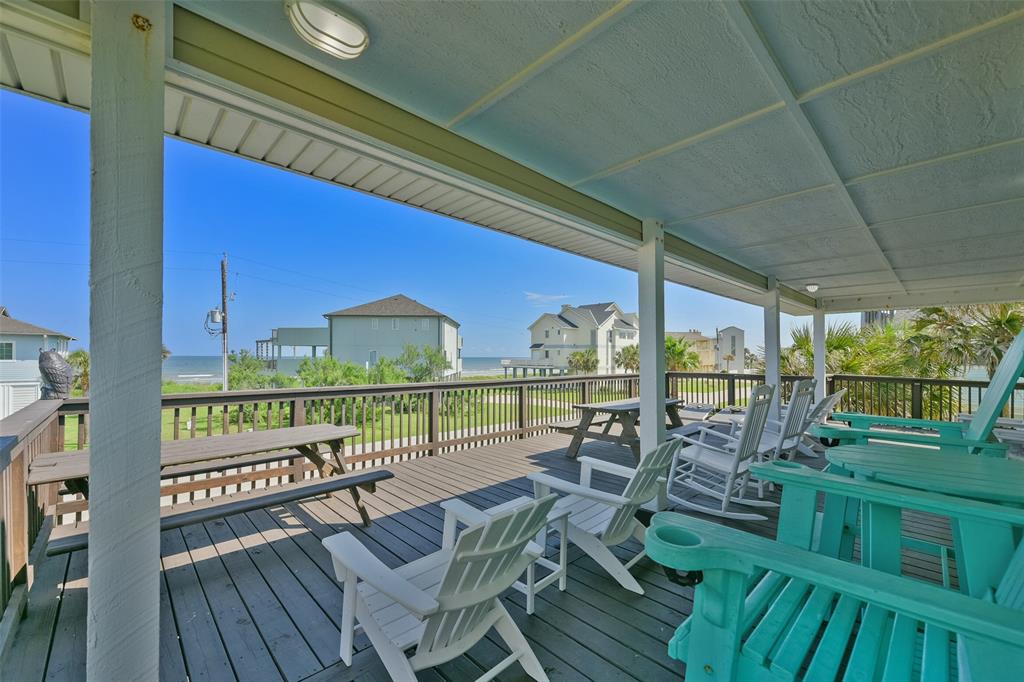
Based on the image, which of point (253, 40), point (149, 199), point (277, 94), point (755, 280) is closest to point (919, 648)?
point (149, 199)

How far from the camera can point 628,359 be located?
3066 centimetres

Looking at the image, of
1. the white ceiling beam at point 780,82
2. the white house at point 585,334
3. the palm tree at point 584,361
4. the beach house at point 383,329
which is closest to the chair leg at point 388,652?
the white ceiling beam at point 780,82

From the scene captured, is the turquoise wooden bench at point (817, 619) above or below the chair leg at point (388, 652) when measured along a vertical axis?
above

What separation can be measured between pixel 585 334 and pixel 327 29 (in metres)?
33.9

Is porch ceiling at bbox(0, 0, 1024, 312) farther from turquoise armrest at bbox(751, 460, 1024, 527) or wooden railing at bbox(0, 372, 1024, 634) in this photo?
wooden railing at bbox(0, 372, 1024, 634)

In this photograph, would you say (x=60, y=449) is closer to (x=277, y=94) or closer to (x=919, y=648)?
(x=277, y=94)

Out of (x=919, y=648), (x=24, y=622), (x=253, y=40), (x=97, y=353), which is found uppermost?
(x=253, y=40)

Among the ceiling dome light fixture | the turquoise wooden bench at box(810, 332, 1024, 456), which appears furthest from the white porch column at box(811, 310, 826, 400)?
the ceiling dome light fixture

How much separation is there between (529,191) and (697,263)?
2672mm

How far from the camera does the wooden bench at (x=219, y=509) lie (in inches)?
82.7

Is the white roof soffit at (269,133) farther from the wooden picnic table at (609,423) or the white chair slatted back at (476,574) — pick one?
the wooden picnic table at (609,423)

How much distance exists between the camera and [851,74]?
1739 millimetres

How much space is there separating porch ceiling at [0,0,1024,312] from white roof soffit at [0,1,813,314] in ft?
0.04

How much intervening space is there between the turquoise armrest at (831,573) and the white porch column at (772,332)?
623 centimetres
